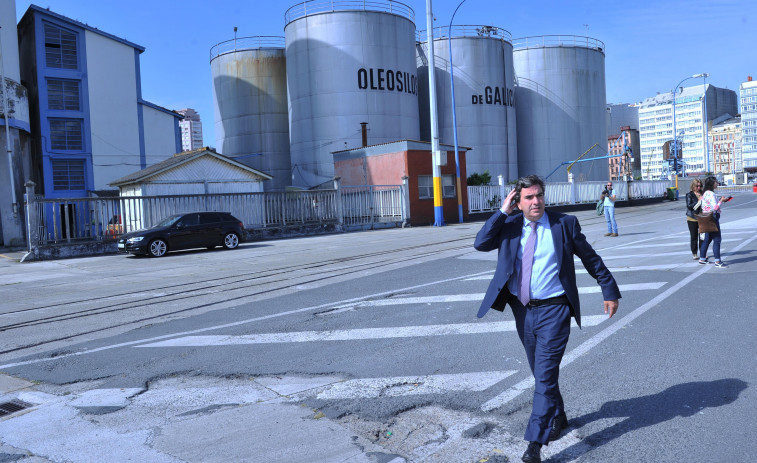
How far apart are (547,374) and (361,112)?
36.1m

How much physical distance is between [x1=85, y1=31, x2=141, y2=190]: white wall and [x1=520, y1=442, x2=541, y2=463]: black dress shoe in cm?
4023

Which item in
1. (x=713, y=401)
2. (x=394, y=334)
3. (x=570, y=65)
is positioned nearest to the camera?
(x=713, y=401)

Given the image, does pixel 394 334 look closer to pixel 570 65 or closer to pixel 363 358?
pixel 363 358

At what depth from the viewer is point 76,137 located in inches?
1524

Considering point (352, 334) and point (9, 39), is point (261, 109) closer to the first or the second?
point (9, 39)

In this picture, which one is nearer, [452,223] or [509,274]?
[509,274]

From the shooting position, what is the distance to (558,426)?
4043 mm

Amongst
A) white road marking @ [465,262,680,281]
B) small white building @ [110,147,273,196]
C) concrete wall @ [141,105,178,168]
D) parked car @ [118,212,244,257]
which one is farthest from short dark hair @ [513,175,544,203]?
concrete wall @ [141,105,178,168]

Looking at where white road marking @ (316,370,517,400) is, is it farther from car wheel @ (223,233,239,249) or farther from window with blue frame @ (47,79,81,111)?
window with blue frame @ (47,79,81,111)

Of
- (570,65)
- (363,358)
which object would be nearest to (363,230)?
(363,358)

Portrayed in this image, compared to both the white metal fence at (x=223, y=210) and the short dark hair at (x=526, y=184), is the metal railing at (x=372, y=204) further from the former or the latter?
the short dark hair at (x=526, y=184)

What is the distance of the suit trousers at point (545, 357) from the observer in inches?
146

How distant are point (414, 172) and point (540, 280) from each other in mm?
28115

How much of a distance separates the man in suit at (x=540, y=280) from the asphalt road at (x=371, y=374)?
1.41ft
